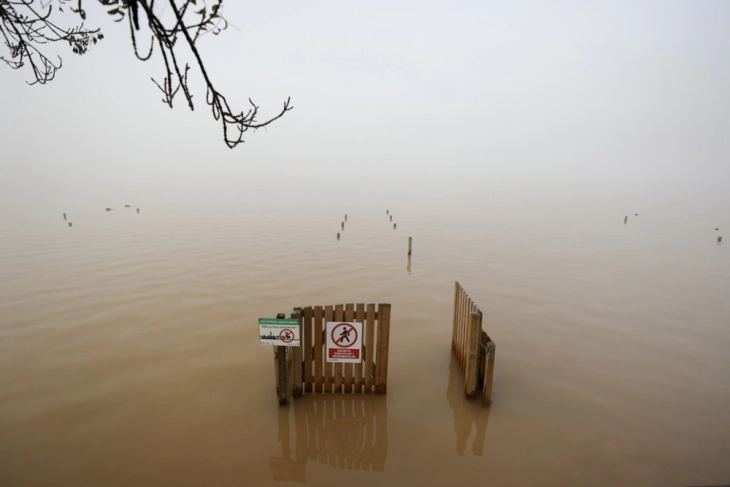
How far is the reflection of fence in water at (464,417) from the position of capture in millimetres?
5344

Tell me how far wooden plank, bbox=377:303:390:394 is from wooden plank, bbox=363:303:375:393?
12 cm

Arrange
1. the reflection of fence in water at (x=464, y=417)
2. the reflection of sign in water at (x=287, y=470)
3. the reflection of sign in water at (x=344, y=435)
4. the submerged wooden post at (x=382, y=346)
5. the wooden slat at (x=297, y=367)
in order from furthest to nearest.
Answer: the submerged wooden post at (x=382, y=346), the wooden slat at (x=297, y=367), the reflection of fence in water at (x=464, y=417), the reflection of sign in water at (x=344, y=435), the reflection of sign in water at (x=287, y=470)

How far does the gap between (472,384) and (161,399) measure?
17.4ft

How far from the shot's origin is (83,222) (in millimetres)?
25672

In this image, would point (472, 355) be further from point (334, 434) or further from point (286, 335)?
point (286, 335)

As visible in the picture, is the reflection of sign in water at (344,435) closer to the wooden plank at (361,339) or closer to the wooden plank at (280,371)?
the wooden plank at (361,339)

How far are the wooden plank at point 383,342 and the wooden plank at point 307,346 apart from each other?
1.11 metres

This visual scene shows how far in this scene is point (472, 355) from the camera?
590cm

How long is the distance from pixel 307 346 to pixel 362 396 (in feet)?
4.62

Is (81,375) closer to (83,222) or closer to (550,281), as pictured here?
(550,281)

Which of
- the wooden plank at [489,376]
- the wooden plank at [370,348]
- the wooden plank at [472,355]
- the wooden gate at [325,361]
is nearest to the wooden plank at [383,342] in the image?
the wooden gate at [325,361]

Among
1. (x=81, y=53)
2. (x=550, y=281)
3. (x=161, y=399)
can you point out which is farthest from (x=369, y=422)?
(x=550, y=281)

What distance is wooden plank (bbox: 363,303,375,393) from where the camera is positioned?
579cm

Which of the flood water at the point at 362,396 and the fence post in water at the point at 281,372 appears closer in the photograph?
the flood water at the point at 362,396
